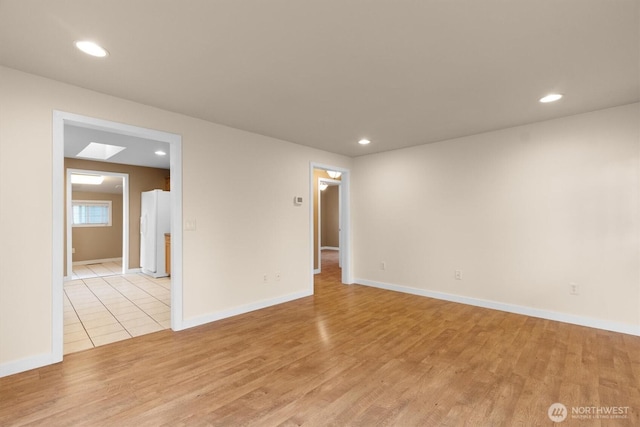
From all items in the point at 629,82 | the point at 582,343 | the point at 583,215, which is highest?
the point at 629,82

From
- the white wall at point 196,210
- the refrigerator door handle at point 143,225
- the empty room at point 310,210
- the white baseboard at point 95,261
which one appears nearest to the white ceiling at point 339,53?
the empty room at point 310,210

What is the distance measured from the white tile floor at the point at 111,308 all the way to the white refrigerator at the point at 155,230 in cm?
27

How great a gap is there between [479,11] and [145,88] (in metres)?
2.71

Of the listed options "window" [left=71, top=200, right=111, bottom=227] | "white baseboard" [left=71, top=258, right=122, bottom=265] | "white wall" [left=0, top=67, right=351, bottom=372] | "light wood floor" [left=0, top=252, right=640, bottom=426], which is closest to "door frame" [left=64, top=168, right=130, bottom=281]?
"white baseboard" [left=71, top=258, right=122, bottom=265]

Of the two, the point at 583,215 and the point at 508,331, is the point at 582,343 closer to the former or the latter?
the point at 508,331

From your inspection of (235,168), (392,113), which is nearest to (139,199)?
(235,168)

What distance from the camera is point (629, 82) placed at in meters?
2.59

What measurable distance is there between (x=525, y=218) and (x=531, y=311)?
1.19 metres

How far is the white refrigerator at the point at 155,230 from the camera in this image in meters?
6.08

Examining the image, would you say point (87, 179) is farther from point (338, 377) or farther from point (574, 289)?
point (574, 289)

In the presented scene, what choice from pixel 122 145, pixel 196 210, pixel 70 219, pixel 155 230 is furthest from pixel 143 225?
pixel 196 210

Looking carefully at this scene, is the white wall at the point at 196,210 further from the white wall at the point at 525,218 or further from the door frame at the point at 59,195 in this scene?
the white wall at the point at 525,218

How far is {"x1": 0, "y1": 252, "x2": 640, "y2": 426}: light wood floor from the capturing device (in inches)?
72.7

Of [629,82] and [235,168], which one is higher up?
[629,82]
